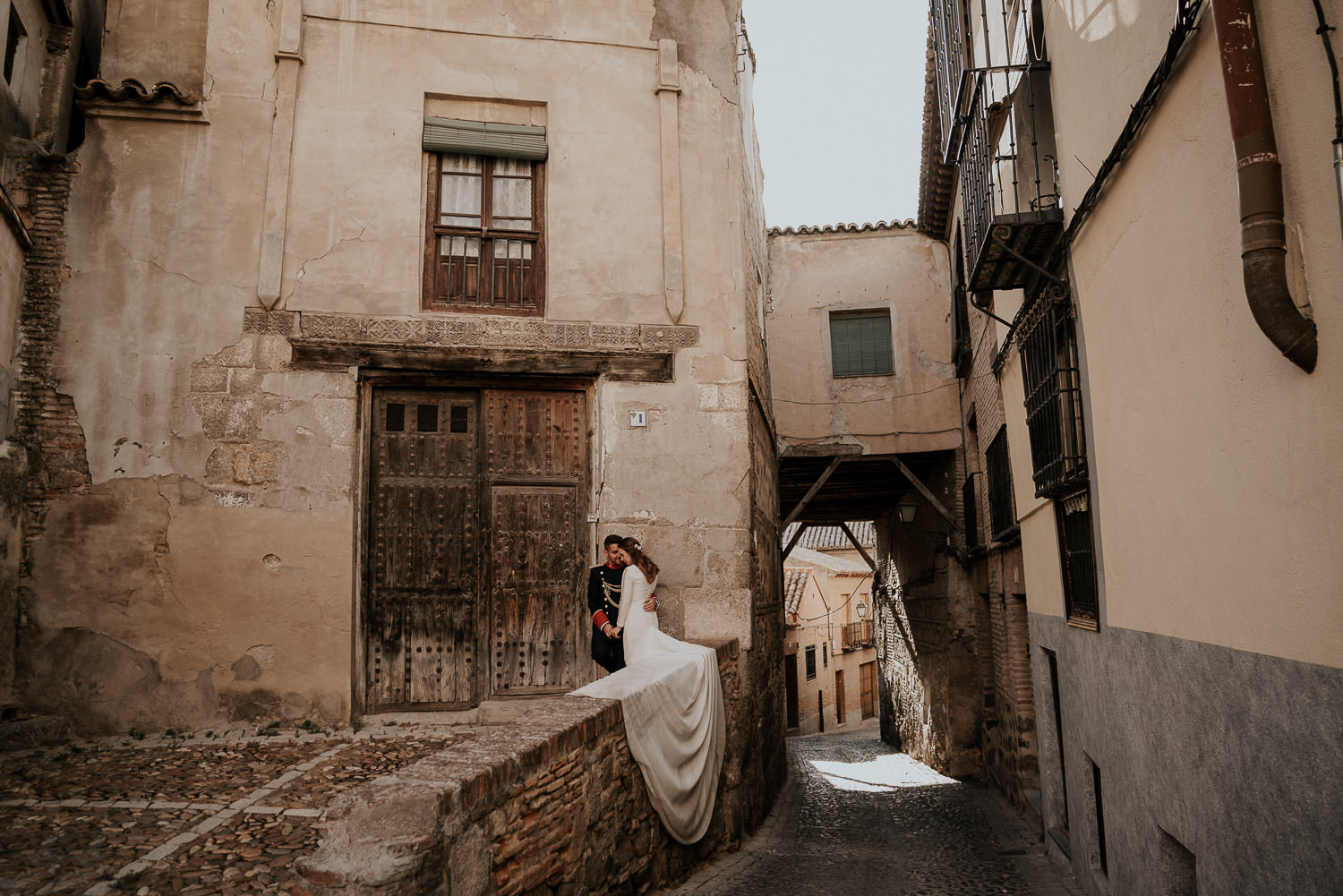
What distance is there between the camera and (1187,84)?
12.2 feet

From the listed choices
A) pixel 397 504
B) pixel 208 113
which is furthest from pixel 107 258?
pixel 397 504

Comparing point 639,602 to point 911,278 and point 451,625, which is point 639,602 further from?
point 911,278

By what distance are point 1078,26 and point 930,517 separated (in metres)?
10.4

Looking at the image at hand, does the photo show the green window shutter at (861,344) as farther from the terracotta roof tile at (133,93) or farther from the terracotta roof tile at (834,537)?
the terracotta roof tile at (834,537)

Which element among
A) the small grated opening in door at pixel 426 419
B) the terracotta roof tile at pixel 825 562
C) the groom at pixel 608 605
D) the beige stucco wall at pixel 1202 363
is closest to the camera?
the beige stucco wall at pixel 1202 363

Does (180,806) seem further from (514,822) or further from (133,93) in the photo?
(133,93)

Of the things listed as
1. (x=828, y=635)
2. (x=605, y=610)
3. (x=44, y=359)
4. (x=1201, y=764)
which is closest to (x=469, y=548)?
(x=605, y=610)

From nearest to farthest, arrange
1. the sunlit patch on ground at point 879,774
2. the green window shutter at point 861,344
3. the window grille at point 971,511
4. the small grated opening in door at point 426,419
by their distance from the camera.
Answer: the small grated opening in door at point 426,419 → the window grille at point 971,511 → the sunlit patch on ground at point 879,774 → the green window shutter at point 861,344

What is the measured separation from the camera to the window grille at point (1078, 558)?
6035mm

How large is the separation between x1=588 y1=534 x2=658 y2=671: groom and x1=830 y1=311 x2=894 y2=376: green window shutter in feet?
28.8

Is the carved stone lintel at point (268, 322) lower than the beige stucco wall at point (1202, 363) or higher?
higher

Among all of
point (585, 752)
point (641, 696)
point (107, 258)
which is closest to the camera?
point (585, 752)

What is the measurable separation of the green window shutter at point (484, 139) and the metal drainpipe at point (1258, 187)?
19.2 feet

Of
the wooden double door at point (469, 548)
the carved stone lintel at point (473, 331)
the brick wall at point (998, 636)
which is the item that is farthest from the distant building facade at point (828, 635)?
the carved stone lintel at point (473, 331)
